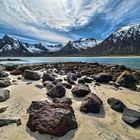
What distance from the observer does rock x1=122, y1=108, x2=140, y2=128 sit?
289 inches

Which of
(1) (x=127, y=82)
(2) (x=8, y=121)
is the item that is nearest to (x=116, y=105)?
(2) (x=8, y=121)

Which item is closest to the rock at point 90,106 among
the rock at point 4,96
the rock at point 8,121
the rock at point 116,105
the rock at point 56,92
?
the rock at point 116,105

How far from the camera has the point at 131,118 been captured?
297 inches

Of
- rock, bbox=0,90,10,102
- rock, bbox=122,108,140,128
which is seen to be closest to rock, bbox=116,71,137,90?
rock, bbox=122,108,140,128

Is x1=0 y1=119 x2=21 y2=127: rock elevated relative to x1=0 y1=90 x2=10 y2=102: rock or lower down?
lower down

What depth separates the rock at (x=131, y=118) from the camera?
7345 mm

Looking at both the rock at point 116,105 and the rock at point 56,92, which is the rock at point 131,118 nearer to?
the rock at point 116,105

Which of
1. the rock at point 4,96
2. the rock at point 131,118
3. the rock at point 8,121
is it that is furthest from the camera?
the rock at point 4,96

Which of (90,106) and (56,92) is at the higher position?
(56,92)

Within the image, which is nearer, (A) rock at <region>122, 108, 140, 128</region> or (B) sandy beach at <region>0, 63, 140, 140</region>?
(B) sandy beach at <region>0, 63, 140, 140</region>

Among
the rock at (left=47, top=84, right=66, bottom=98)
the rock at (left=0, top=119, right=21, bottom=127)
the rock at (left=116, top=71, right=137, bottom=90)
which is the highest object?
the rock at (left=47, top=84, right=66, bottom=98)

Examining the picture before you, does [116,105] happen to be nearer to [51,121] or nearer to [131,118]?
[131,118]

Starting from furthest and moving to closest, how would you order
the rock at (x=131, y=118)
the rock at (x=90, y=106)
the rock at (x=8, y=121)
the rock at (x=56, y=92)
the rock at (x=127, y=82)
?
the rock at (x=127, y=82)
the rock at (x=56, y=92)
the rock at (x=90, y=106)
the rock at (x=131, y=118)
the rock at (x=8, y=121)

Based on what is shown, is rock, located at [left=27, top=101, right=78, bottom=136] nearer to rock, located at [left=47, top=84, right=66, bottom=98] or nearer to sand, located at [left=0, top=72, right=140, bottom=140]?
sand, located at [left=0, top=72, right=140, bottom=140]
